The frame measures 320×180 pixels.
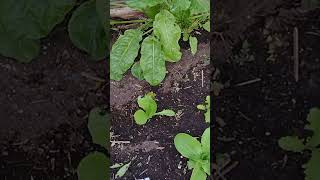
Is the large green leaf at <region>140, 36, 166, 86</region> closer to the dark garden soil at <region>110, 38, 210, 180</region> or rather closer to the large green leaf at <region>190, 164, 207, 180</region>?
the dark garden soil at <region>110, 38, 210, 180</region>

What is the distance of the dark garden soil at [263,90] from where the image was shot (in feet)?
4.72

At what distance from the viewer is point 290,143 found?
1.44 metres

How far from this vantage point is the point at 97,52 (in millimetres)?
1417

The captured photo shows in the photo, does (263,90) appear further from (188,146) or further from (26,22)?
(26,22)

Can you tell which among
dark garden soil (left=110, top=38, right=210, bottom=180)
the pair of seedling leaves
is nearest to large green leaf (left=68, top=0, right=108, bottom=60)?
the pair of seedling leaves

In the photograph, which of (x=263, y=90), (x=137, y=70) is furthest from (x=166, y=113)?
(x=263, y=90)

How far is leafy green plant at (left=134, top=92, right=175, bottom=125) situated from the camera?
57.9 inches

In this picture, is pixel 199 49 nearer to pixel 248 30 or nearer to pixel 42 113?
pixel 248 30

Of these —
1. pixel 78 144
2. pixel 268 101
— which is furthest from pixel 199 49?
pixel 78 144

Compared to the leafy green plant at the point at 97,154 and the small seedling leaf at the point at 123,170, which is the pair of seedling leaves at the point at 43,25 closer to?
the leafy green plant at the point at 97,154

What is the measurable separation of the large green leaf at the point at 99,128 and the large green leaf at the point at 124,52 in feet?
0.32

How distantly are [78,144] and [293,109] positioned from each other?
0.48 meters

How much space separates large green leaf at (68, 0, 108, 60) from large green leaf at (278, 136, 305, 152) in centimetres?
44

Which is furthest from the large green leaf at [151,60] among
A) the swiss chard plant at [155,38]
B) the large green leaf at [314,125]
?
the large green leaf at [314,125]
